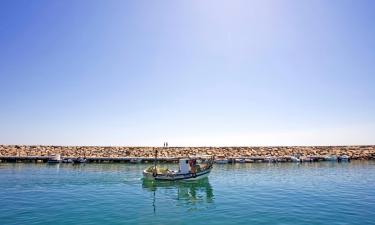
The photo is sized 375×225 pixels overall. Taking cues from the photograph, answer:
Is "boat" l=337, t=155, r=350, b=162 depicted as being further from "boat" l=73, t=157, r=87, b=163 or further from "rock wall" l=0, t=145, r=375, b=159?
"boat" l=73, t=157, r=87, b=163

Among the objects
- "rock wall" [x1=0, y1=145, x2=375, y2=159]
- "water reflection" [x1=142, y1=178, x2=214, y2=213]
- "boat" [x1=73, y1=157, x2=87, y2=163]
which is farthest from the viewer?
"rock wall" [x1=0, y1=145, x2=375, y2=159]

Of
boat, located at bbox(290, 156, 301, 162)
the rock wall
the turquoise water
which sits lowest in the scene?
the turquoise water

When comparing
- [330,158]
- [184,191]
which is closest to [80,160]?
[184,191]

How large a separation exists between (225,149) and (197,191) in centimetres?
6626

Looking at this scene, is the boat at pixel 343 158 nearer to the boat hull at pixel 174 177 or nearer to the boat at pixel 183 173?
the boat at pixel 183 173

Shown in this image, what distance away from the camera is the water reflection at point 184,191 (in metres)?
38.8

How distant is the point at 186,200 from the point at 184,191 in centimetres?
662

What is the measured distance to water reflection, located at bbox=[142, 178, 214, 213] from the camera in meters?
38.8

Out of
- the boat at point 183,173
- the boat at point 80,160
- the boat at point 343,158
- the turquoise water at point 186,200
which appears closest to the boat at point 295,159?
the boat at point 343,158

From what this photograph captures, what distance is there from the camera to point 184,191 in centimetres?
4675

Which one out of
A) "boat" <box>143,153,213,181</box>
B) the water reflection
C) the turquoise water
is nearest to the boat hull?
"boat" <box>143,153,213,181</box>

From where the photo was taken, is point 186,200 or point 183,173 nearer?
point 186,200

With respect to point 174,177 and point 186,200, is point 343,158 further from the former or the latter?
point 186,200

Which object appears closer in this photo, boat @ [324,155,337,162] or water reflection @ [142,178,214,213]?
water reflection @ [142,178,214,213]
